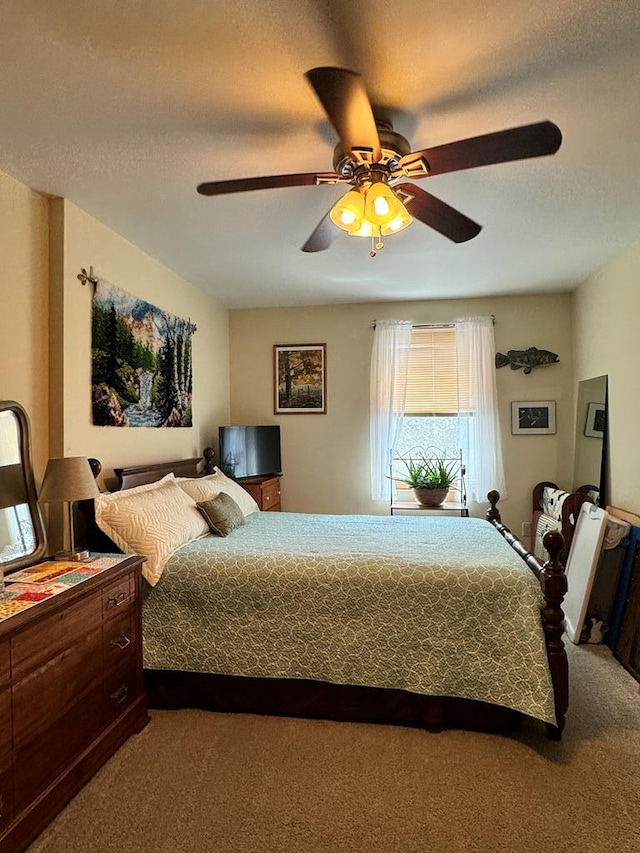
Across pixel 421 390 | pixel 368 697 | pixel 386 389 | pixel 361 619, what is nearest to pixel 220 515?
pixel 361 619

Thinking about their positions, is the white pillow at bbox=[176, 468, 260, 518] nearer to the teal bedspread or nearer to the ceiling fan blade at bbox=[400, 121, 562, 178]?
the teal bedspread

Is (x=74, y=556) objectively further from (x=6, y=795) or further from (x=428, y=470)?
(x=428, y=470)

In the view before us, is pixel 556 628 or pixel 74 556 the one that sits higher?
pixel 74 556

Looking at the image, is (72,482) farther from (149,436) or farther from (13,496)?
(149,436)

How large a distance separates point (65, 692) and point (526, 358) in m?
4.29

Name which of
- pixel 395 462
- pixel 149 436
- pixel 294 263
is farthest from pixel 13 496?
pixel 395 462

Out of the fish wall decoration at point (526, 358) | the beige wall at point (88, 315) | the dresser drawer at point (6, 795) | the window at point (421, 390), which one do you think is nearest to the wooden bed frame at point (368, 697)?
the dresser drawer at point (6, 795)

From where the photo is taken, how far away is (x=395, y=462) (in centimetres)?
496

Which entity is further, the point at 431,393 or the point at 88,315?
the point at 431,393

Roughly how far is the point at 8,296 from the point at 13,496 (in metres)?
0.95

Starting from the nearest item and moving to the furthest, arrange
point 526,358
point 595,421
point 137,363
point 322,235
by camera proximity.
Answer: point 322,235, point 137,363, point 595,421, point 526,358

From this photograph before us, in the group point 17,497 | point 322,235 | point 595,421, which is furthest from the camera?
point 595,421

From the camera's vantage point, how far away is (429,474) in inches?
184

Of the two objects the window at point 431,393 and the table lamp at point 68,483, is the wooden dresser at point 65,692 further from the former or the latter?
the window at point 431,393
